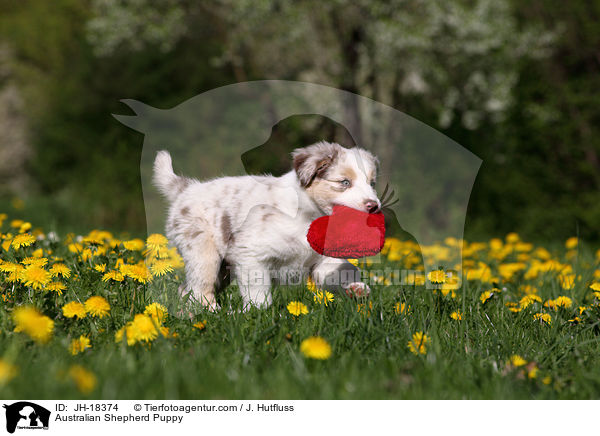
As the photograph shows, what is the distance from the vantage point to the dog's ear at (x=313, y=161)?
3225 mm

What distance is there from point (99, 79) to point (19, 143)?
3487mm

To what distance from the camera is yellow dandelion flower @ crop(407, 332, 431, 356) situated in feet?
8.83

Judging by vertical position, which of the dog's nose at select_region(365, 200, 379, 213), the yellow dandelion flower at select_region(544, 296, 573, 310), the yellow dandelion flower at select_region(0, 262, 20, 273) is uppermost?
the dog's nose at select_region(365, 200, 379, 213)

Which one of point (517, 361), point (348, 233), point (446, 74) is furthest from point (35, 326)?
point (446, 74)

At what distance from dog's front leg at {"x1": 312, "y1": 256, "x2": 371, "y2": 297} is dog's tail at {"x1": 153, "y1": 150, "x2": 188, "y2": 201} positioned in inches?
45.7

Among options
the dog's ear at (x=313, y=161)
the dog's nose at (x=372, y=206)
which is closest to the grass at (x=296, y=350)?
the dog's nose at (x=372, y=206)

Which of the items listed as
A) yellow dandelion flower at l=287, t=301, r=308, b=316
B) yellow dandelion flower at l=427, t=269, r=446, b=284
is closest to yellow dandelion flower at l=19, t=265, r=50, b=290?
yellow dandelion flower at l=287, t=301, r=308, b=316

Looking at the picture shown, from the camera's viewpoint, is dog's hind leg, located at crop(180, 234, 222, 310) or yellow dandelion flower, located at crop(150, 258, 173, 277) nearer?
yellow dandelion flower, located at crop(150, 258, 173, 277)

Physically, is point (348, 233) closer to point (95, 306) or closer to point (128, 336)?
point (128, 336)

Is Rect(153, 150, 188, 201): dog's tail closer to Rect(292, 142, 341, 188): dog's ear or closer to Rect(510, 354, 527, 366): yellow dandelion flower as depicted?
Rect(292, 142, 341, 188): dog's ear

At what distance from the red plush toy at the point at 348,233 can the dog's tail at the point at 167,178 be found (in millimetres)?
1194
